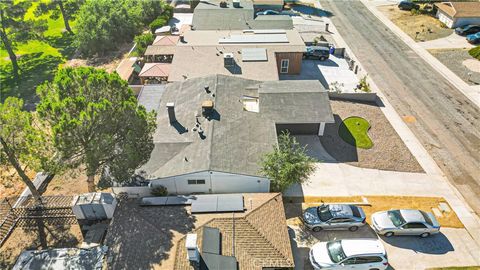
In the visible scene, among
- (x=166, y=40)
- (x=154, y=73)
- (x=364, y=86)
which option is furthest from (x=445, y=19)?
(x=154, y=73)

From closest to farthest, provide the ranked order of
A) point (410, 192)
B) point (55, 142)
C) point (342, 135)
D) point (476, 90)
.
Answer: point (55, 142), point (410, 192), point (342, 135), point (476, 90)

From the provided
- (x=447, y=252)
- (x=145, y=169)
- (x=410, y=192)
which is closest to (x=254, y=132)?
(x=145, y=169)

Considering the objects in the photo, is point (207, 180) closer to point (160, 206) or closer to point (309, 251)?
point (160, 206)

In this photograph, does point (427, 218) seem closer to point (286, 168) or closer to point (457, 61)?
point (286, 168)

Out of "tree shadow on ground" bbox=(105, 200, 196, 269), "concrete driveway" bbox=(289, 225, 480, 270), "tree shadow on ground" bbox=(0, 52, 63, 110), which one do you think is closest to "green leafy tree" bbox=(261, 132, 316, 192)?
"concrete driveway" bbox=(289, 225, 480, 270)

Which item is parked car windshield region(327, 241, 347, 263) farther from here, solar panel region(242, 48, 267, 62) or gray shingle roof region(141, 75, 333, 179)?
solar panel region(242, 48, 267, 62)
